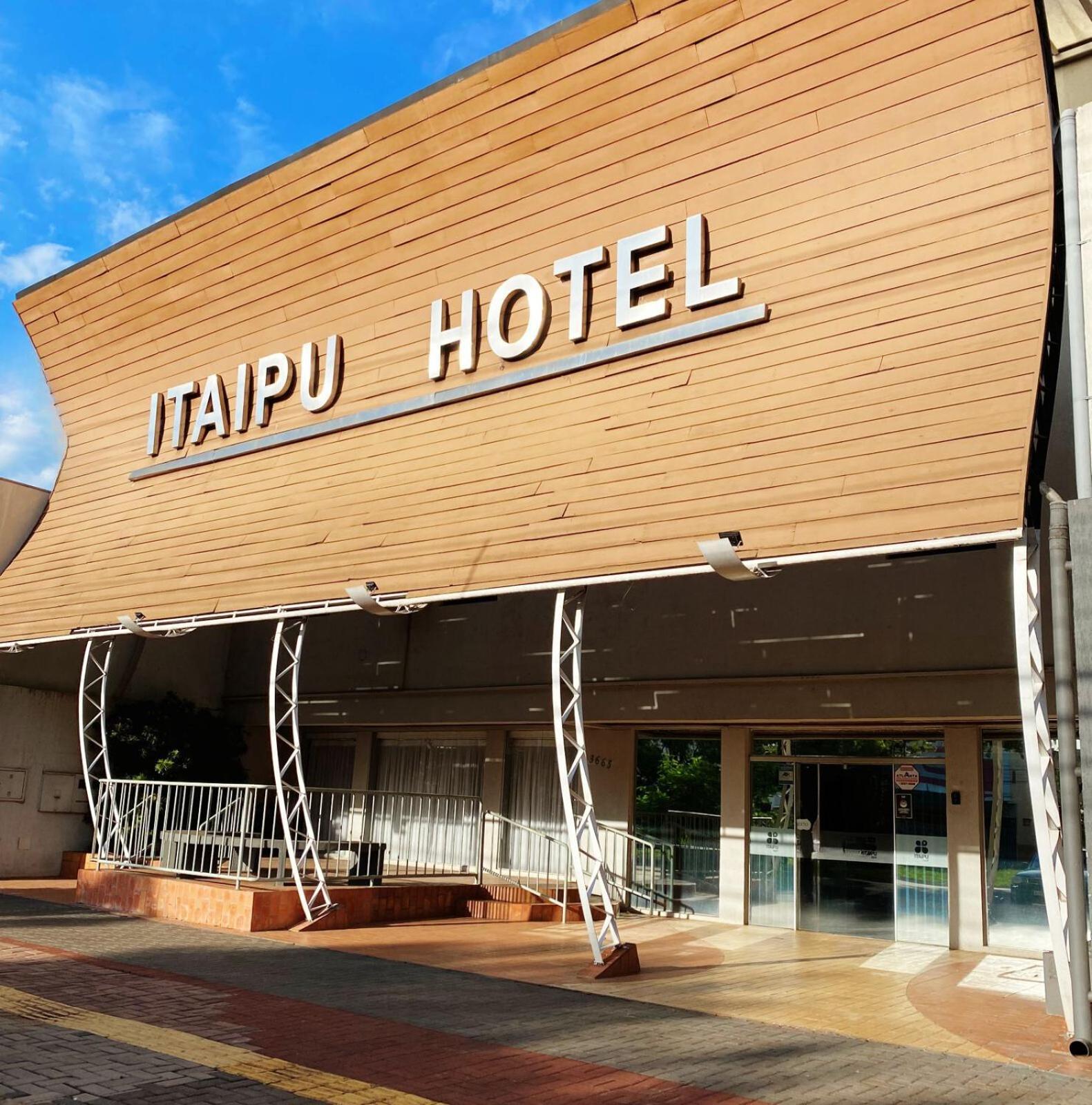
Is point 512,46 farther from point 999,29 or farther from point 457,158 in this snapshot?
point 999,29

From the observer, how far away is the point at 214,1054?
5898mm

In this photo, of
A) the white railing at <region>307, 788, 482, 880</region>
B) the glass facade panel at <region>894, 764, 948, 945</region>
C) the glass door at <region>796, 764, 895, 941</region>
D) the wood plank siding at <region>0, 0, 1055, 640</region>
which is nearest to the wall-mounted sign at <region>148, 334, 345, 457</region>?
the wood plank siding at <region>0, 0, 1055, 640</region>

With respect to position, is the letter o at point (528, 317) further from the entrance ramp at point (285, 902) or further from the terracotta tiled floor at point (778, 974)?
the entrance ramp at point (285, 902)

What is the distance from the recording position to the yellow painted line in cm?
523

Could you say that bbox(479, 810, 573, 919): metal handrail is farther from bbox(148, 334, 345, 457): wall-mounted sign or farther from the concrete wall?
the concrete wall

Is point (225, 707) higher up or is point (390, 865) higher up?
point (225, 707)

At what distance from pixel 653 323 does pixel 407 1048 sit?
656 centimetres

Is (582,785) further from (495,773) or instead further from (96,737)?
(96,737)

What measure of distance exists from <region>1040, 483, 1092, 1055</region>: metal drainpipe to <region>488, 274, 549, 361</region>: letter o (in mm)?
5292

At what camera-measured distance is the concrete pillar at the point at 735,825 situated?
43.4ft

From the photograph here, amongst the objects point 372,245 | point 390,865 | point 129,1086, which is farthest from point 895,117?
point 390,865

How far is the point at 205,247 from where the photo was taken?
13789 millimetres

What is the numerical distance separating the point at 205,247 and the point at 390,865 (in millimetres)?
9314

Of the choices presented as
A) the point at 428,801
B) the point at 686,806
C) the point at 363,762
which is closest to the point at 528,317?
the point at 686,806
